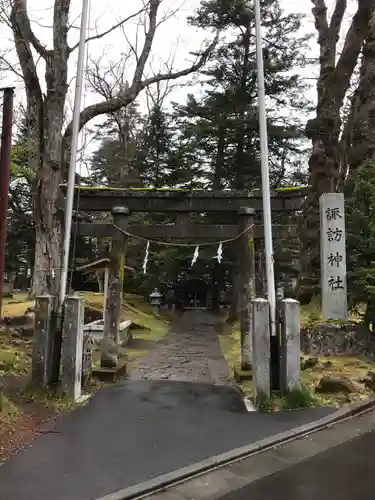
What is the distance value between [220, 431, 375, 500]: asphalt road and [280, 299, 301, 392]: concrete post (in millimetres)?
1933

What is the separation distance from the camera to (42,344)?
7969 millimetres

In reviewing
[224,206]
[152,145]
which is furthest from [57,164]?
[152,145]

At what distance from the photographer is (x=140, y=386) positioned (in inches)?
368

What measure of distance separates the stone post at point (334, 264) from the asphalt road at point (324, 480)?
597 cm

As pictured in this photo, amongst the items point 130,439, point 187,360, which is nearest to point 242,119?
point 187,360

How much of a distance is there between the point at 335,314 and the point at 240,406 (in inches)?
190

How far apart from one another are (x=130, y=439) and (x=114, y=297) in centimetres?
519

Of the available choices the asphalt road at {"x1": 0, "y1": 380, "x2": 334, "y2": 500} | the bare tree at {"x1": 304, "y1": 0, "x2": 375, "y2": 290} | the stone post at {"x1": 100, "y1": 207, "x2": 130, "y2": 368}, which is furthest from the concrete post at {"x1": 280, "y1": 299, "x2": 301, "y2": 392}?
the bare tree at {"x1": 304, "y1": 0, "x2": 375, "y2": 290}

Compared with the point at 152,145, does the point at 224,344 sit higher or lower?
lower

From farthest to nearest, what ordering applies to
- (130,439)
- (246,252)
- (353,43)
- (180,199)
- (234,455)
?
1. (353,43)
2. (246,252)
3. (180,199)
4. (130,439)
5. (234,455)

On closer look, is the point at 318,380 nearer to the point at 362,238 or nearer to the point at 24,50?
the point at 362,238

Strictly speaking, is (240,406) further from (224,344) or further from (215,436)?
(224,344)

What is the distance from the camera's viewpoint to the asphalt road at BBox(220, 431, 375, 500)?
15.0ft

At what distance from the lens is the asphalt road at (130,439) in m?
4.78
